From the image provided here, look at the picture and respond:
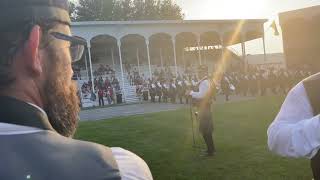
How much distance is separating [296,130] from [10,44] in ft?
6.91

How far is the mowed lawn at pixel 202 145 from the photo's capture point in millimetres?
8773

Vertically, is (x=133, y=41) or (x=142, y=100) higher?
(x=133, y=41)

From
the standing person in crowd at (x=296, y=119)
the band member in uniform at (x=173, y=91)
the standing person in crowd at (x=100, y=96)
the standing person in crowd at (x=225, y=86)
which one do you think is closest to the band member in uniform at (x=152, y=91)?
the band member in uniform at (x=173, y=91)

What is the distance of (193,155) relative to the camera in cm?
1112

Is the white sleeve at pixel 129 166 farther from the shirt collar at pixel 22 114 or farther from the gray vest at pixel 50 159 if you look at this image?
the shirt collar at pixel 22 114

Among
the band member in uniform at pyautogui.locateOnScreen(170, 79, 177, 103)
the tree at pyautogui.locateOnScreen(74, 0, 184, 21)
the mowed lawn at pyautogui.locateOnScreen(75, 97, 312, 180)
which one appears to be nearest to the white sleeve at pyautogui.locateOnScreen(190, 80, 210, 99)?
the mowed lawn at pyautogui.locateOnScreen(75, 97, 312, 180)

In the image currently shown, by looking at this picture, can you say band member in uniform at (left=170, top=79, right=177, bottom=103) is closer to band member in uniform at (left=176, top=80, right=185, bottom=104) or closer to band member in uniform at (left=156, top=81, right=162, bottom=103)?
band member in uniform at (left=176, top=80, right=185, bottom=104)

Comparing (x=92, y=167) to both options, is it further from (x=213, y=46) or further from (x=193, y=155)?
(x=213, y=46)

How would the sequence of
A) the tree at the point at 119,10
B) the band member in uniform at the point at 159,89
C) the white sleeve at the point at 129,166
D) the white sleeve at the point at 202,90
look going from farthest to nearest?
the tree at the point at 119,10 < the band member in uniform at the point at 159,89 < the white sleeve at the point at 202,90 < the white sleeve at the point at 129,166

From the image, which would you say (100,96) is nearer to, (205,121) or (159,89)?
(159,89)

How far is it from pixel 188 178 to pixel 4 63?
25.2 feet

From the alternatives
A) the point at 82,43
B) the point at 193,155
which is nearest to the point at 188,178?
the point at 193,155


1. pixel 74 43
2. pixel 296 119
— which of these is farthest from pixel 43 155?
pixel 296 119

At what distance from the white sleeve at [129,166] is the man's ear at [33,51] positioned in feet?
0.90
